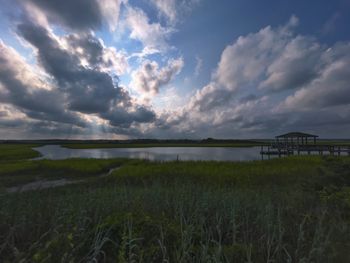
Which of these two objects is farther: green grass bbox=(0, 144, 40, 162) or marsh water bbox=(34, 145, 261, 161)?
marsh water bbox=(34, 145, 261, 161)

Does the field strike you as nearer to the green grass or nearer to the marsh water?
the marsh water

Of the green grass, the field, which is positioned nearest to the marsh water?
the green grass

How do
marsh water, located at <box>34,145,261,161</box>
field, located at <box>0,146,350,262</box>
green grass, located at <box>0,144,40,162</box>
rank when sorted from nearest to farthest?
field, located at <box>0,146,350,262</box> < green grass, located at <box>0,144,40,162</box> < marsh water, located at <box>34,145,261,161</box>

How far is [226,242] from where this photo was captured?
3703 mm

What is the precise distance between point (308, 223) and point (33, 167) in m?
29.3

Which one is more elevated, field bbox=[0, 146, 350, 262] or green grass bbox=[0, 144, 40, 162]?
field bbox=[0, 146, 350, 262]

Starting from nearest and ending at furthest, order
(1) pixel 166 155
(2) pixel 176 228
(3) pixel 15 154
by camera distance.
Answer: (2) pixel 176 228
(3) pixel 15 154
(1) pixel 166 155

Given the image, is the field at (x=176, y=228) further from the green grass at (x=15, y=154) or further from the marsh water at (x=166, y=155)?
the green grass at (x=15, y=154)

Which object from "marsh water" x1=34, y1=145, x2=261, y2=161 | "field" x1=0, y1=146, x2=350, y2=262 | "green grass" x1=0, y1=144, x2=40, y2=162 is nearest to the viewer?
"field" x1=0, y1=146, x2=350, y2=262

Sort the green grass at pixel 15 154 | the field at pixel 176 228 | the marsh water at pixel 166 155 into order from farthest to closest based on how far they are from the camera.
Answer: the marsh water at pixel 166 155 < the green grass at pixel 15 154 < the field at pixel 176 228

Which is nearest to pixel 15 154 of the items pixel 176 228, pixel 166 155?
pixel 166 155

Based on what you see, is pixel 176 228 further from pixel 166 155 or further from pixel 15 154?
pixel 15 154

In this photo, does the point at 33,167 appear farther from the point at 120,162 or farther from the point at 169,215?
the point at 169,215

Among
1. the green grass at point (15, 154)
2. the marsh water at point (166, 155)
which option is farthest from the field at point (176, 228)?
the green grass at point (15, 154)
